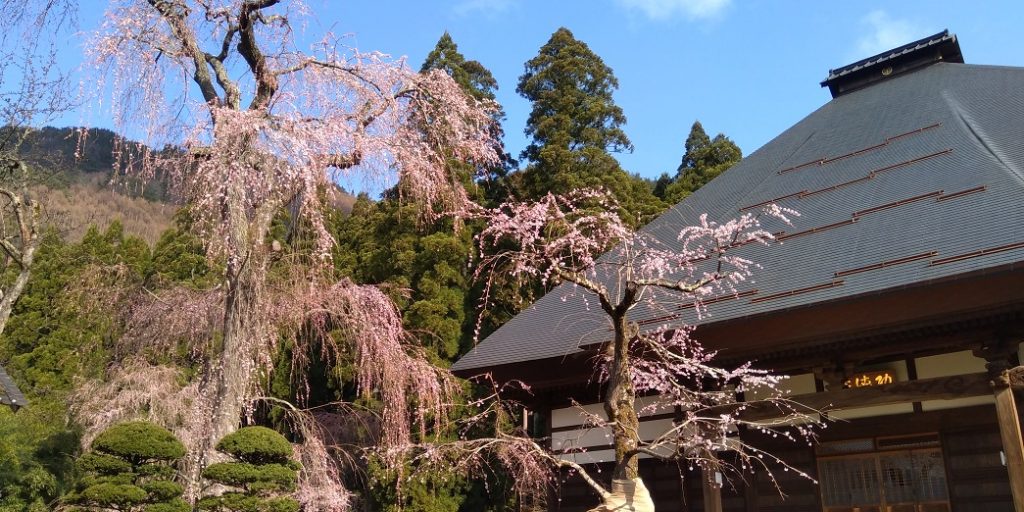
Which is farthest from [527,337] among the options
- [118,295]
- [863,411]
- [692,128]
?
[692,128]

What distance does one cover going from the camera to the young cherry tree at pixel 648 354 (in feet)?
15.2

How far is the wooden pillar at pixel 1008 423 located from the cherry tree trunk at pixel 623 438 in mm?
2959

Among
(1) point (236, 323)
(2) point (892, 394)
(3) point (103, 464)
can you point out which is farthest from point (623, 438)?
(3) point (103, 464)

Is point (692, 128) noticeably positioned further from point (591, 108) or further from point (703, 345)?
point (703, 345)

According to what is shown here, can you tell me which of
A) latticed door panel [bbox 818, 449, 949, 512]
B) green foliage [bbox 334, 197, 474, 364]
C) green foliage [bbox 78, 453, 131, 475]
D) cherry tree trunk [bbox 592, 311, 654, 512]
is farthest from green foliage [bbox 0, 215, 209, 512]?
latticed door panel [bbox 818, 449, 949, 512]

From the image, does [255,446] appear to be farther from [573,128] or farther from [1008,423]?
[573,128]

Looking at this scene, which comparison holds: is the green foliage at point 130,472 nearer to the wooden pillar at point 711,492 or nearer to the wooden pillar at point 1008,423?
the wooden pillar at point 711,492

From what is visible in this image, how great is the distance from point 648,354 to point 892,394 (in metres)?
2.18

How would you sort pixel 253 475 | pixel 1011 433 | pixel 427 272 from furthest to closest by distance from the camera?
pixel 427 272, pixel 253 475, pixel 1011 433

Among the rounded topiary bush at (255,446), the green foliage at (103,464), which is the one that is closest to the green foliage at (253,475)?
the rounded topiary bush at (255,446)

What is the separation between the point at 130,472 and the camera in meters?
6.69

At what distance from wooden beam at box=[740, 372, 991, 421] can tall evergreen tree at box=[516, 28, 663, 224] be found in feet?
30.6

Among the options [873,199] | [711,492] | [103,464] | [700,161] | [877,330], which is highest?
[700,161]

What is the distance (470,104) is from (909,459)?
18.5ft
